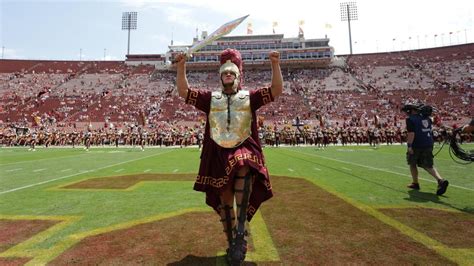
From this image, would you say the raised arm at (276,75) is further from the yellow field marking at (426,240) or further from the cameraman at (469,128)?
the cameraman at (469,128)

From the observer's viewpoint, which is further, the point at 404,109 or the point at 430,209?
the point at 404,109

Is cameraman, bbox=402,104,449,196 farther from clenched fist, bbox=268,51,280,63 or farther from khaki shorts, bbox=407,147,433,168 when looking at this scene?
clenched fist, bbox=268,51,280,63

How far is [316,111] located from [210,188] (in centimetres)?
4427

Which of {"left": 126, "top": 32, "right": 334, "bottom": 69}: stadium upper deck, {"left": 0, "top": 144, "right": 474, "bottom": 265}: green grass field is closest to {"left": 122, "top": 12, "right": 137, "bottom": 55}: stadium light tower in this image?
{"left": 126, "top": 32, "right": 334, "bottom": 69}: stadium upper deck

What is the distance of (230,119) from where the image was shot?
3.53 metres

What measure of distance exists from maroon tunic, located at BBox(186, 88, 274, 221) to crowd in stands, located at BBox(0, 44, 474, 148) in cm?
3223

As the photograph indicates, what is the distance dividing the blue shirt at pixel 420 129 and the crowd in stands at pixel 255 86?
88.9 ft

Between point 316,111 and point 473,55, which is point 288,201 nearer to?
point 316,111

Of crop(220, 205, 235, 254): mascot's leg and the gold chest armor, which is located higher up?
the gold chest armor

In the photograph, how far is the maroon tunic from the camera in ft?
11.0

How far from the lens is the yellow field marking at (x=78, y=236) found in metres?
3.42

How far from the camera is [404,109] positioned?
303 inches

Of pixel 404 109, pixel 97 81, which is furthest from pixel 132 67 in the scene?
pixel 404 109

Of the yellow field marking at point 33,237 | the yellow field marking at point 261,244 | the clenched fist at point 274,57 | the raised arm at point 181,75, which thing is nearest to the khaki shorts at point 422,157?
the yellow field marking at point 261,244
